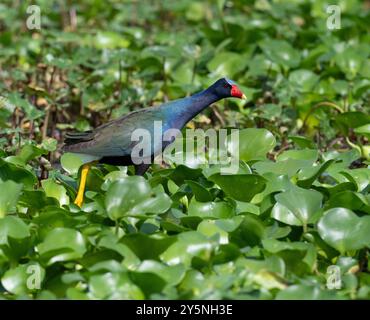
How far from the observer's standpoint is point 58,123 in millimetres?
6215

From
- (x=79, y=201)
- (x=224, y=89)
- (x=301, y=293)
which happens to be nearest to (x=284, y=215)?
(x=301, y=293)

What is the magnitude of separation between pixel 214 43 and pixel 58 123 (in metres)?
1.40

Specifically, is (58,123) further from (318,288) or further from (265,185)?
(318,288)

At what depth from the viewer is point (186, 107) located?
15.7 feet

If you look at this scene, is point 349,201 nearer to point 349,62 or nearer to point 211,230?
point 211,230

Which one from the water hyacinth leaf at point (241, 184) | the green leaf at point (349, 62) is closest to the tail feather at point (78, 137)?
the water hyacinth leaf at point (241, 184)

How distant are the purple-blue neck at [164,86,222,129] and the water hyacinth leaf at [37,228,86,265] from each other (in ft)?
4.07

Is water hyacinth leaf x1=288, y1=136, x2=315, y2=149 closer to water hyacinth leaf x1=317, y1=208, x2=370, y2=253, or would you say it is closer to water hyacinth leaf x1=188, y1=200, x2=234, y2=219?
water hyacinth leaf x1=188, y1=200, x2=234, y2=219

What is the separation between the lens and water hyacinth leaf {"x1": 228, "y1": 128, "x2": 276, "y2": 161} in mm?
4633

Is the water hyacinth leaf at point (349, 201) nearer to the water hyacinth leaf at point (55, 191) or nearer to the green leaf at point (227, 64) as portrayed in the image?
the water hyacinth leaf at point (55, 191)

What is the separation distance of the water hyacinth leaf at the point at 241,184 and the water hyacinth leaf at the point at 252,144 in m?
0.45

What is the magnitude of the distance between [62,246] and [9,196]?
421 millimetres

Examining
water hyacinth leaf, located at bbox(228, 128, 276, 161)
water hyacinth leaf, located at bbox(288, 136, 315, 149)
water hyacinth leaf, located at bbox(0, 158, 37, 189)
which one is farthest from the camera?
water hyacinth leaf, located at bbox(288, 136, 315, 149)

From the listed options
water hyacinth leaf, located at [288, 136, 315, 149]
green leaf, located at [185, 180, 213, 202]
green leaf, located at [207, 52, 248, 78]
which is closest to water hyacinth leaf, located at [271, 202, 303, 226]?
green leaf, located at [185, 180, 213, 202]
